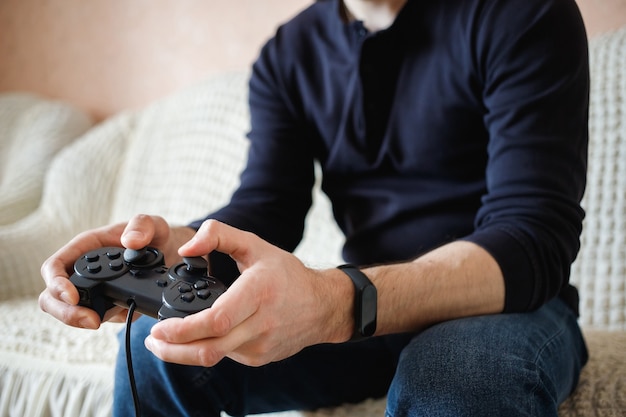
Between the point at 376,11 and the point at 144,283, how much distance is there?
1.75 feet

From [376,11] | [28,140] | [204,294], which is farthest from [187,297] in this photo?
[28,140]

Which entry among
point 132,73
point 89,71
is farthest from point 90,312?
point 89,71

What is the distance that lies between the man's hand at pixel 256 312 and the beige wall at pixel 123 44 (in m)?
1.02

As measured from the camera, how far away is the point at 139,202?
144 centimetres

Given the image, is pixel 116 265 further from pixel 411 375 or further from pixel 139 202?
pixel 139 202

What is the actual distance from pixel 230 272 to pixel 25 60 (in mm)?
1727

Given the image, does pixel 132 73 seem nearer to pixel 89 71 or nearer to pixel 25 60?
pixel 89 71

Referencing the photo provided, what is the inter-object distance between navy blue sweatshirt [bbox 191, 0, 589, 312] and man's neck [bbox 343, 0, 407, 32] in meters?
0.02

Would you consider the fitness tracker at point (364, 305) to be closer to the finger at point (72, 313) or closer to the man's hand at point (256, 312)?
the man's hand at point (256, 312)

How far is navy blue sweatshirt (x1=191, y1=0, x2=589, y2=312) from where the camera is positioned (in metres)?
0.66

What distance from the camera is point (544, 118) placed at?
67cm

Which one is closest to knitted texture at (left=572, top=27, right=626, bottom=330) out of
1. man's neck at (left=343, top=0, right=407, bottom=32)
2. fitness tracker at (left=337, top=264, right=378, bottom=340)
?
man's neck at (left=343, top=0, right=407, bottom=32)

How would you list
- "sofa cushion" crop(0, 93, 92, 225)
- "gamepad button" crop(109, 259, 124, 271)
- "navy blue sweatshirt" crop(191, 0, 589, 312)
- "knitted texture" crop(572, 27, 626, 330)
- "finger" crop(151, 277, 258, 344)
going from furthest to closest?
"sofa cushion" crop(0, 93, 92, 225) < "knitted texture" crop(572, 27, 626, 330) < "navy blue sweatshirt" crop(191, 0, 589, 312) < "gamepad button" crop(109, 259, 124, 271) < "finger" crop(151, 277, 258, 344)

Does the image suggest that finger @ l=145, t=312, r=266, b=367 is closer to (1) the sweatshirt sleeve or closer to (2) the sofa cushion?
(1) the sweatshirt sleeve
